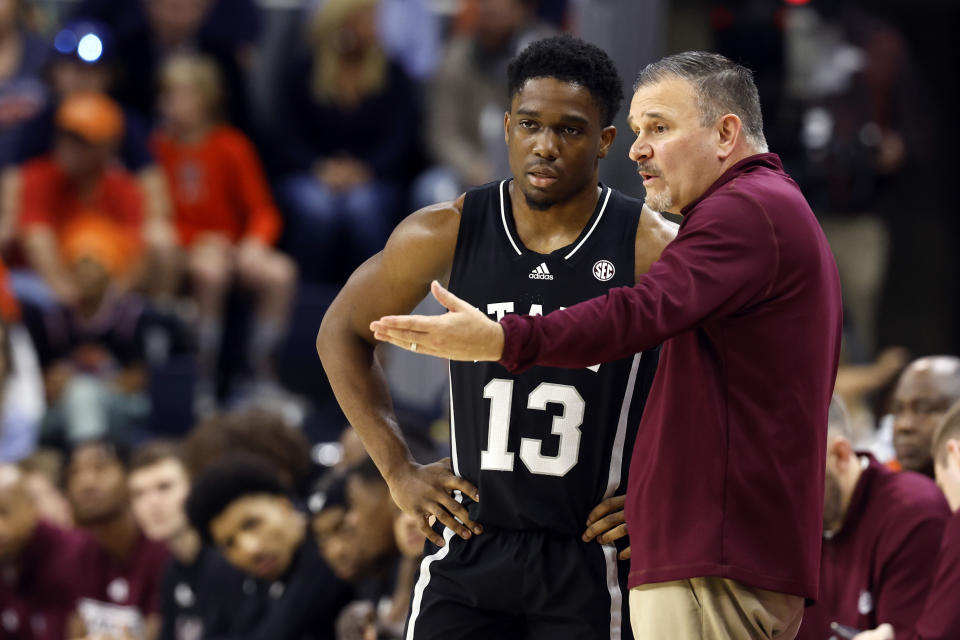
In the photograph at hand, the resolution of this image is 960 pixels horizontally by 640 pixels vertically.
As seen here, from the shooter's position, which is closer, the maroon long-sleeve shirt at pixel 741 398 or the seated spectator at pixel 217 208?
the maroon long-sleeve shirt at pixel 741 398

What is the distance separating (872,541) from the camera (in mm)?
4188

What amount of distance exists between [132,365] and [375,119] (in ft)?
7.97

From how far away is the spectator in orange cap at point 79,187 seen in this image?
873 cm

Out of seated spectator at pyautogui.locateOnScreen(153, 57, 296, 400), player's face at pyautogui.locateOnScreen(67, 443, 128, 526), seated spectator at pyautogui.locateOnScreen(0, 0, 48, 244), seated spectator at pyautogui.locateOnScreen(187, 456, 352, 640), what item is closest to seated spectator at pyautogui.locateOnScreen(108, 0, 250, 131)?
seated spectator at pyautogui.locateOnScreen(153, 57, 296, 400)

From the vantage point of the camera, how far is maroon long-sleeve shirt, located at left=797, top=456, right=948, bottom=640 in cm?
407

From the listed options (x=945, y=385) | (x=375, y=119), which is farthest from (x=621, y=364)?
(x=375, y=119)

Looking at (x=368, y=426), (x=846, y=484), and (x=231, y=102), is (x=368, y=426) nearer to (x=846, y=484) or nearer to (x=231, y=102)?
(x=846, y=484)

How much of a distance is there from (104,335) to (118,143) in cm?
140

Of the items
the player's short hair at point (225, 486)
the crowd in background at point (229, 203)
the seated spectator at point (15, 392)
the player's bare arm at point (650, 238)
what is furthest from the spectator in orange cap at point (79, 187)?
the player's bare arm at point (650, 238)

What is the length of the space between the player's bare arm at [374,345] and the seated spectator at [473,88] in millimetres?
5465

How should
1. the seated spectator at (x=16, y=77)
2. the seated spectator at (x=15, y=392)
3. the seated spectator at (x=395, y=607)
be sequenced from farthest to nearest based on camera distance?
the seated spectator at (x=16, y=77)
the seated spectator at (x=15, y=392)
the seated spectator at (x=395, y=607)

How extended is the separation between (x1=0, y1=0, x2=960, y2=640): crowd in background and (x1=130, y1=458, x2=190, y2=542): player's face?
1cm

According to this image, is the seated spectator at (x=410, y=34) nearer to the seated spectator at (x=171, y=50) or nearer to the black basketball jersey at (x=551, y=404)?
the seated spectator at (x=171, y=50)

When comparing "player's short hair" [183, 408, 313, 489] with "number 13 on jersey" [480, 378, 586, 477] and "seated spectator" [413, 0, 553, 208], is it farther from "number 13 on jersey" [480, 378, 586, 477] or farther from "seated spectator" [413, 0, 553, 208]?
"number 13 on jersey" [480, 378, 586, 477]
